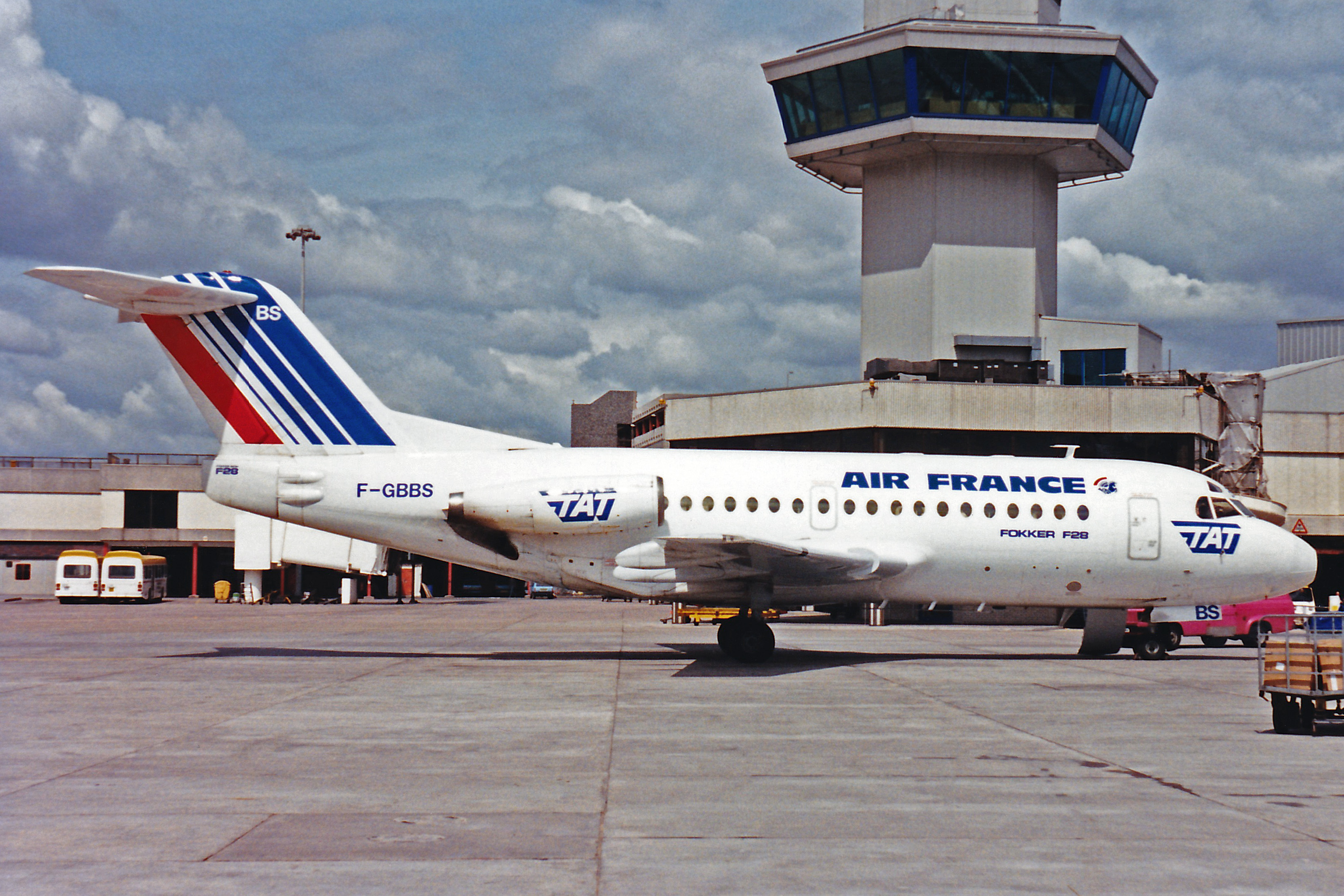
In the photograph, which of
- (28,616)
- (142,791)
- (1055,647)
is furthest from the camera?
(28,616)

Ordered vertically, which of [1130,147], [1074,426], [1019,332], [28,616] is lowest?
Result: [28,616]

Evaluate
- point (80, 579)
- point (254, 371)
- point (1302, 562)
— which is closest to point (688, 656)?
point (254, 371)

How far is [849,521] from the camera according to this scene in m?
20.2

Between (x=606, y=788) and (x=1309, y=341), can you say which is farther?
(x=1309, y=341)

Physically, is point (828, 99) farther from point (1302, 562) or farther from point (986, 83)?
point (1302, 562)

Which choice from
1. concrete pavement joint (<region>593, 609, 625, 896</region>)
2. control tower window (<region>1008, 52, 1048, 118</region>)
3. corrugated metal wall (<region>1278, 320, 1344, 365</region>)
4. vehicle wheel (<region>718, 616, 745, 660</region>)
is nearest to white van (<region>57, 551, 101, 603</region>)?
vehicle wheel (<region>718, 616, 745, 660</region>)

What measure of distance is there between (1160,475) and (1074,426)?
20.0 m

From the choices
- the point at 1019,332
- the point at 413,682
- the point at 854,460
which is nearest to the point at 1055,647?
the point at 854,460

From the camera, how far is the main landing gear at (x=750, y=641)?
64.7 ft

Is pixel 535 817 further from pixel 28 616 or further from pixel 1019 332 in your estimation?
pixel 1019 332

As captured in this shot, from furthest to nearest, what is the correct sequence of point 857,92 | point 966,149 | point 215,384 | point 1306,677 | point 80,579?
point 80,579, point 966,149, point 857,92, point 215,384, point 1306,677

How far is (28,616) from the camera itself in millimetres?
40188

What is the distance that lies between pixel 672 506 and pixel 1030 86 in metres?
32.9

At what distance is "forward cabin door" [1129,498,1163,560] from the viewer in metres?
20.6
